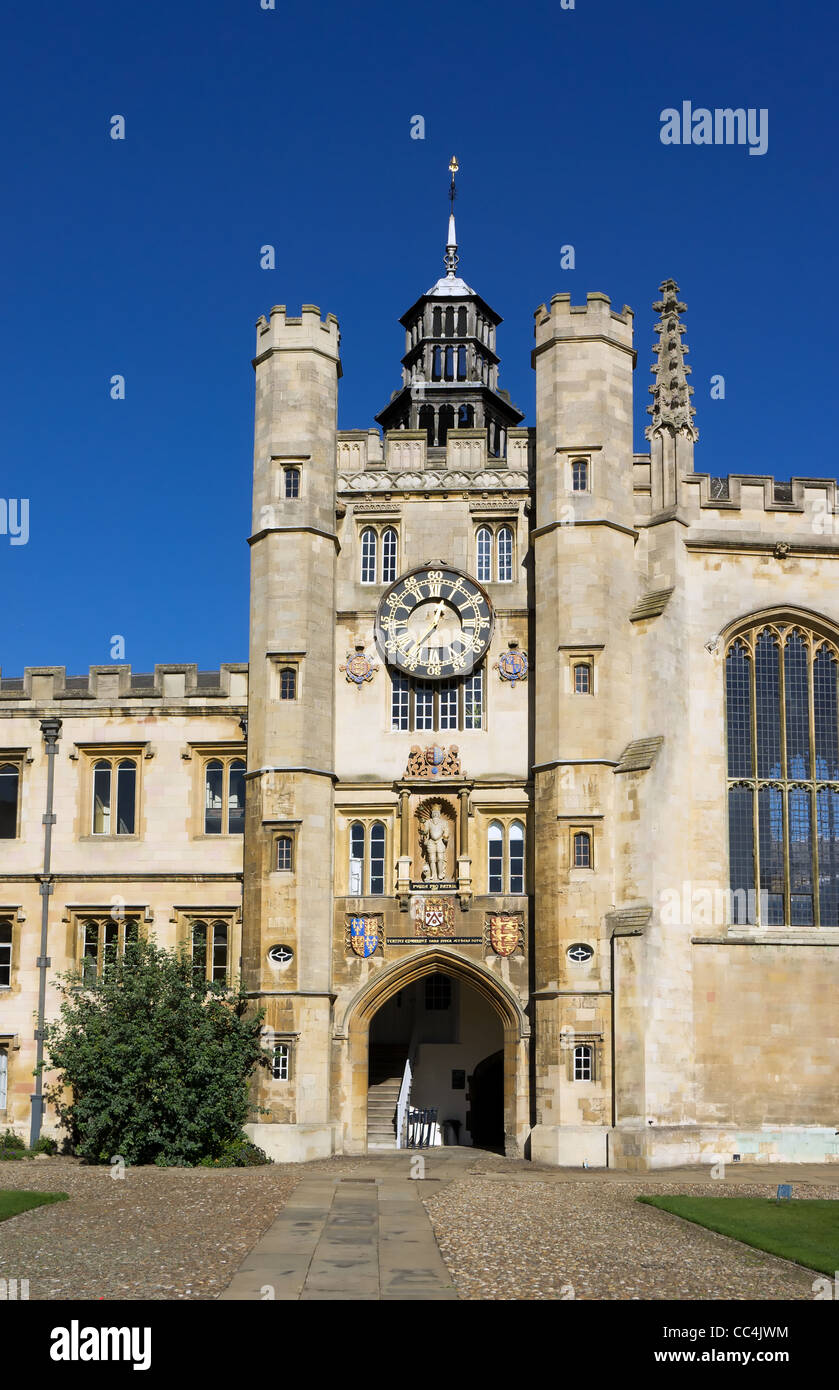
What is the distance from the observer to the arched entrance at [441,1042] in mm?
31109

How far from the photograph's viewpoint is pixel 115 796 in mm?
34375

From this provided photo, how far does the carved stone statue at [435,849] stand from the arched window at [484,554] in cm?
544

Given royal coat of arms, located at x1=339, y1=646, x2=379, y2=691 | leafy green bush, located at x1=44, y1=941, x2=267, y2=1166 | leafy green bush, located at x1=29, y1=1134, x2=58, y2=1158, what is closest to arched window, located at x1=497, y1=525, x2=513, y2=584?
royal coat of arms, located at x1=339, y1=646, x2=379, y2=691

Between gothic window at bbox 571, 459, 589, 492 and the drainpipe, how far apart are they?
12559 mm

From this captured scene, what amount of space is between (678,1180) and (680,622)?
1133 centimetres

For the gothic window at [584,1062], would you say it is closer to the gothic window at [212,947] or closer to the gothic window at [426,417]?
the gothic window at [212,947]

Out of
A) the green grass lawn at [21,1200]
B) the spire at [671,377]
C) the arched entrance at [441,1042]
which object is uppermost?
the spire at [671,377]

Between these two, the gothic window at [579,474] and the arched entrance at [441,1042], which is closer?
the arched entrance at [441,1042]

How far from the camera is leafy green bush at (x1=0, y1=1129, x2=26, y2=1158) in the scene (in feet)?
102

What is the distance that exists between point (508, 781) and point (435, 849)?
6.85 feet

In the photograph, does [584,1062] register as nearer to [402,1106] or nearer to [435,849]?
[402,1106]

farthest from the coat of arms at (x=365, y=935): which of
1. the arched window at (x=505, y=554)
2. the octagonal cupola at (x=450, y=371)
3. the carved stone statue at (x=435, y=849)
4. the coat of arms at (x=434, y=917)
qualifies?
the octagonal cupola at (x=450, y=371)

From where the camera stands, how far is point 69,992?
3275cm
